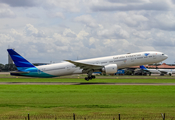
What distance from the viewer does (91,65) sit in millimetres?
47938

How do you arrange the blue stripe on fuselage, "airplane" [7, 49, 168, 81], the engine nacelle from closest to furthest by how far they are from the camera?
the engine nacelle → "airplane" [7, 49, 168, 81] → the blue stripe on fuselage

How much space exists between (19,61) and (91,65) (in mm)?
16494

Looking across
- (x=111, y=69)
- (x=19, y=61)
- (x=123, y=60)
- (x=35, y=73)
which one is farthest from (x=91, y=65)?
(x=19, y=61)

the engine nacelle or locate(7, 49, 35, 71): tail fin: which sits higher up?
locate(7, 49, 35, 71): tail fin

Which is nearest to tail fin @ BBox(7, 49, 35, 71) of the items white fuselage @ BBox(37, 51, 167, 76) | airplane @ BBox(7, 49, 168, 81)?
airplane @ BBox(7, 49, 168, 81)

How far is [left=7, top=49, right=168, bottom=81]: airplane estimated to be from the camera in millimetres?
48656

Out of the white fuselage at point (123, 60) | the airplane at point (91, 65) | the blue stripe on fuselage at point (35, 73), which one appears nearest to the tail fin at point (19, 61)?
the airplane at point (91, 65)

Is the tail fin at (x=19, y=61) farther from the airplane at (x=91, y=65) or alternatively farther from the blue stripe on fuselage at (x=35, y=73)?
the blue stripe on fuselage at (x=35, y=73)

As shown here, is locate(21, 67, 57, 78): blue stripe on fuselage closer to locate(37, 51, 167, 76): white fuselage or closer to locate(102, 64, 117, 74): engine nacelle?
locate(37, 51, 167, 76): white fuselage

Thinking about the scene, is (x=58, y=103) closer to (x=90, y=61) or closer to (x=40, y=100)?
(x=40, y=100)

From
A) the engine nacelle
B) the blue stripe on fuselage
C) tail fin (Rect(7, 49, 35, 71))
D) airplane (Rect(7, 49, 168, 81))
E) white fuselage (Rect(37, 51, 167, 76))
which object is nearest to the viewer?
the engine nacelle

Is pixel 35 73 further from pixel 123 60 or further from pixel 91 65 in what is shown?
pixel 123 60

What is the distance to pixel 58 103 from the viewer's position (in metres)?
24.4

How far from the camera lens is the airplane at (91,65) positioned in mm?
48656
